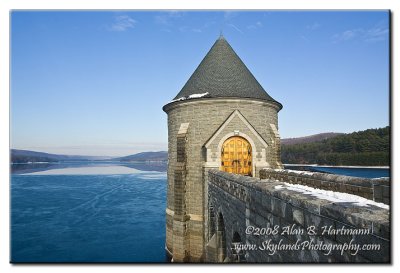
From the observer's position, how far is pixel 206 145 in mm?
13461

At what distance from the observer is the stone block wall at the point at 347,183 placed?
5.73 m

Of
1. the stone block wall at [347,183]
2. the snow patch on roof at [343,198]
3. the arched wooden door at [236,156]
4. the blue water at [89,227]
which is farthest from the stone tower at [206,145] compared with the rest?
the snow patch on roof at [343,198]

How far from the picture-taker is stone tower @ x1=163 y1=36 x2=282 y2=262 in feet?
44.5

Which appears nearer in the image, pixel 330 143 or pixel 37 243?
pixel 37 243

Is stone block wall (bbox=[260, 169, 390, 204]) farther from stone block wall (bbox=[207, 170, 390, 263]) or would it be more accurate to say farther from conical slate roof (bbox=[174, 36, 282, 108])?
conical slate roof (bbox=[174, 36, 282, 108])

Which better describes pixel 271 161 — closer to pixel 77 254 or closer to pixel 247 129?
pixel 247 129

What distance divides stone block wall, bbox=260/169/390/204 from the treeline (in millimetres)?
2689

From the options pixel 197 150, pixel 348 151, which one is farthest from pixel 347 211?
pixel 348 151

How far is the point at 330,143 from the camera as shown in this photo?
4012 cm

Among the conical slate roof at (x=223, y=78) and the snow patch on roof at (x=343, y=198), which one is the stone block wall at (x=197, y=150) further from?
the snow patch on roof at (x=343, y=198)

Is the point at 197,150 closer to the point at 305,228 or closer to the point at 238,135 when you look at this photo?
the point at 238,135

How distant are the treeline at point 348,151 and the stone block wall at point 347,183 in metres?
2.69

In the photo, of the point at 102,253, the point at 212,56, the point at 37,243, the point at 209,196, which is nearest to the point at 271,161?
the point at 209,196
